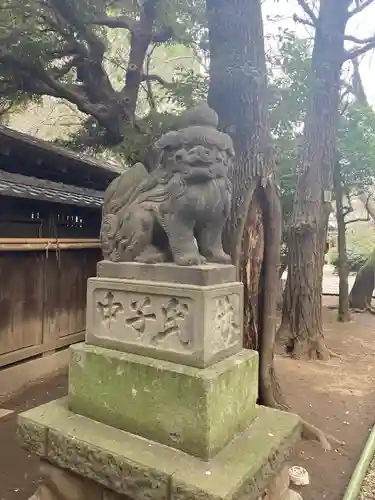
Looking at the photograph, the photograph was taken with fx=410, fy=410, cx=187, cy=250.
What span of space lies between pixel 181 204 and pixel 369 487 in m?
3.00

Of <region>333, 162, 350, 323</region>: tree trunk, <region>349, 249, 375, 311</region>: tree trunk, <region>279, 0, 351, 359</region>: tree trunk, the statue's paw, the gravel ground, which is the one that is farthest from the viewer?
<region>349, 249, 375, 311</region>: tree trunk

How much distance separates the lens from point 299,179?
310 inches

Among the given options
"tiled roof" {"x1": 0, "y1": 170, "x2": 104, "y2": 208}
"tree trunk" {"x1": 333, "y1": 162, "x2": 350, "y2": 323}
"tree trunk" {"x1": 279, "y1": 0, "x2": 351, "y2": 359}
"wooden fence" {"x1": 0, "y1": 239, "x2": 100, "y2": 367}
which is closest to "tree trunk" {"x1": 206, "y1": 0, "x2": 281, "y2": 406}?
"tiled roof" {"x1": 0, "y1": 170, "x2": 104, "y2": 208}

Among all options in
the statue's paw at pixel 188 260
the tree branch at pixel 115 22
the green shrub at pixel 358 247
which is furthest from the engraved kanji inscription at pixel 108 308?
the green shrub at pixel 358 247

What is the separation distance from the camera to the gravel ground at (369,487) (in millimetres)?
3371

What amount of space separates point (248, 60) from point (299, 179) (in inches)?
159

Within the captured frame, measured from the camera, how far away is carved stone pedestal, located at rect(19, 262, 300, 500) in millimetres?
2189

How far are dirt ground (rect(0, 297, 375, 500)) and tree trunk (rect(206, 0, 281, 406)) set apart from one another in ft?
2.71

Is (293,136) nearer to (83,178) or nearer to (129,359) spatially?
(83,178)

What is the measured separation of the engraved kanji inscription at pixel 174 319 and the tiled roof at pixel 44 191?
3.37 meters

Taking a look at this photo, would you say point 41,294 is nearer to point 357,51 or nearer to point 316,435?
point 316,435

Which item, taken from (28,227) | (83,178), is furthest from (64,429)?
(83,178)

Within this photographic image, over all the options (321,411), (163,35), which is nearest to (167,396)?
(321,411)

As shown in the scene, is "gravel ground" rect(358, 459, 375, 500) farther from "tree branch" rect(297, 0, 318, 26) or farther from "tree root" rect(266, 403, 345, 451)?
"tree branch" rect(297, 0, 318, 26)
